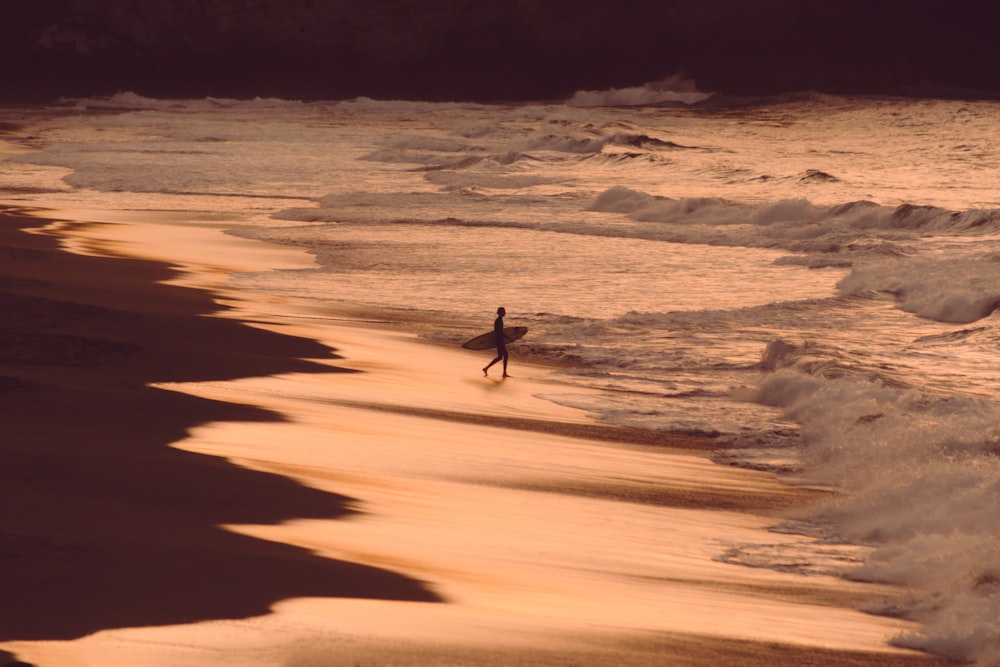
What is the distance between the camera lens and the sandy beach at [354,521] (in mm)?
5305

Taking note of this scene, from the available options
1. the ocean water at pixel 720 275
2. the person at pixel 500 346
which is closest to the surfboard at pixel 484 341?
the ocean water at pixel 720 275

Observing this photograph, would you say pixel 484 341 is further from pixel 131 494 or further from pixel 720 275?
pixel 720 275

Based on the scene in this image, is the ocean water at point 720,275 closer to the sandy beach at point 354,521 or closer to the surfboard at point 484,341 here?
the surfboard at point 484,341

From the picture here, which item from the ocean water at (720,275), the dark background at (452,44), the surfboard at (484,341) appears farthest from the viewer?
the dark background at (452,44)

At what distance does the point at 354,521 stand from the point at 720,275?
12441 millimetres

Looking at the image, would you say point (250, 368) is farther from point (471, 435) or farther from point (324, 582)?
point (324, 582)

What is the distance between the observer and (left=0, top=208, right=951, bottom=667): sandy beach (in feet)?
17.4

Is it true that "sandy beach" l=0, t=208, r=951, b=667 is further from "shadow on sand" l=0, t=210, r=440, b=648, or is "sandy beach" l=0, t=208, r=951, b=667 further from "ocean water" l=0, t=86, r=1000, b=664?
"ocean water" l=0, t=86, r=1000, b=664

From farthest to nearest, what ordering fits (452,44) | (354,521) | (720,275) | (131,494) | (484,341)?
(452,44), (720,275), (484,341), (354,521), (131,494)

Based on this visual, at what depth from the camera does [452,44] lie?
3465 inches

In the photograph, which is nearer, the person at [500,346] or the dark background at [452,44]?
the person at [500,346]

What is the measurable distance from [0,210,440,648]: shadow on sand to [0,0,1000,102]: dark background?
75.3 m

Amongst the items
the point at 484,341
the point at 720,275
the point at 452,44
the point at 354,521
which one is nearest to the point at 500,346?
the point at 484,341

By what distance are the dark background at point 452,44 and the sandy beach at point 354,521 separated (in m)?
75.9
